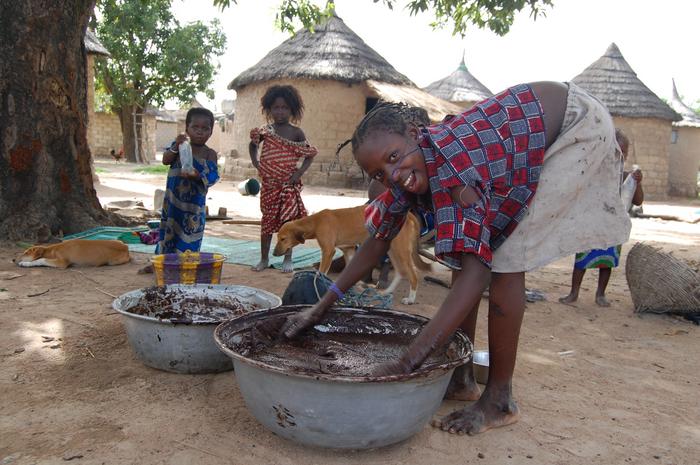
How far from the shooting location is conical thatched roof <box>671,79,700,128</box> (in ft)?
64.6

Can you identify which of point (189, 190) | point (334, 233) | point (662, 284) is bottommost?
point (662, 284)

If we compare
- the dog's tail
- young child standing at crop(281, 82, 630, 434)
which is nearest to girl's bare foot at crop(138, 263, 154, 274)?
the dog's tail

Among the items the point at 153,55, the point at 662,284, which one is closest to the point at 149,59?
the point at 153,55

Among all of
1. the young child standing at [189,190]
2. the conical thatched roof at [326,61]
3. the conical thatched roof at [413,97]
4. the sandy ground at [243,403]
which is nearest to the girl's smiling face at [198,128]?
the young child standing at [189,190]

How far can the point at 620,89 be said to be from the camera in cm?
1833

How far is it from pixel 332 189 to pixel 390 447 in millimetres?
13659

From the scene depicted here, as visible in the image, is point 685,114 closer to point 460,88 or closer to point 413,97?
point 460,88

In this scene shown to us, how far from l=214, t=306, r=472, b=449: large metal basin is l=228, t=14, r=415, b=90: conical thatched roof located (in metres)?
14.5

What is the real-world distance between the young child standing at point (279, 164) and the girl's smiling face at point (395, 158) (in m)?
3.29

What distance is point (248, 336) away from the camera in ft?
7.41

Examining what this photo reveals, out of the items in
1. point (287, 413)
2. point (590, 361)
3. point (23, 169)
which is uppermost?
point (23, 169)

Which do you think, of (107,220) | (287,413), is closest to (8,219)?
(107,220)

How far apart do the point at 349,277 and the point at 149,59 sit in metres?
25.0

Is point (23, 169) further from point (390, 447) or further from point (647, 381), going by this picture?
point (647, 381)
